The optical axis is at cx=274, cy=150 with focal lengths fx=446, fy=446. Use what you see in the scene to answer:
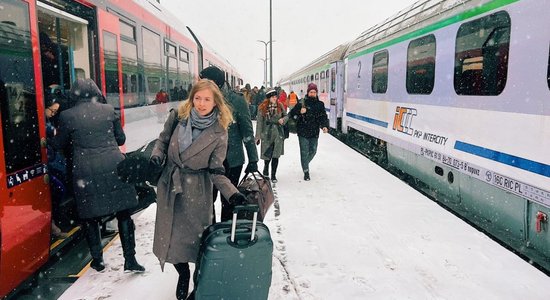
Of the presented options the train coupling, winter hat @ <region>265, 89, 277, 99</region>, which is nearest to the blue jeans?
winter hat @ <region>265, 89, 277, 99</region>

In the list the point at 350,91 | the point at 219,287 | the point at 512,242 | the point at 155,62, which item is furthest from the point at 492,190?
the point at 350,91

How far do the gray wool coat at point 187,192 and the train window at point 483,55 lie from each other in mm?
3347

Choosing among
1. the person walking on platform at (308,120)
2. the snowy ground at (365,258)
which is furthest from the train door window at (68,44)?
the person walking on platform at (308,120)

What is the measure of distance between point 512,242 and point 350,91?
8.38 meters

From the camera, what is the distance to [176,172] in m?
3.08

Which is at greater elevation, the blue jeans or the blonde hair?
the blonde hair

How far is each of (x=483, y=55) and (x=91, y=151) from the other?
4341 millimetres

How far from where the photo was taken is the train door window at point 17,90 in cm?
331

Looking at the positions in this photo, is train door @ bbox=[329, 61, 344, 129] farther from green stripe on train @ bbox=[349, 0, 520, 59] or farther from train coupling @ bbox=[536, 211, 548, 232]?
train coupling @ bbox=[536, 211, 548, 232]

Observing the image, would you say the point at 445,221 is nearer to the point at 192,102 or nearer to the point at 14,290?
the point at 192,102

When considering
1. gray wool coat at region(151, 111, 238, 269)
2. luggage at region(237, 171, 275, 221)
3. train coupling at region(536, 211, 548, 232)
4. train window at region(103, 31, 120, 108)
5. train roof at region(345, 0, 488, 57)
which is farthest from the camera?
train roof at region(345, 0, 488, 57)

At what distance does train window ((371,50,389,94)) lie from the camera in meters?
9.12

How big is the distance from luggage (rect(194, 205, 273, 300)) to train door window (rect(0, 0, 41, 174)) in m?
1.72

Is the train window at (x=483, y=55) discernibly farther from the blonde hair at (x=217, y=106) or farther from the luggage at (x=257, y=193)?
the blonde hair at (x=217, y=106)
